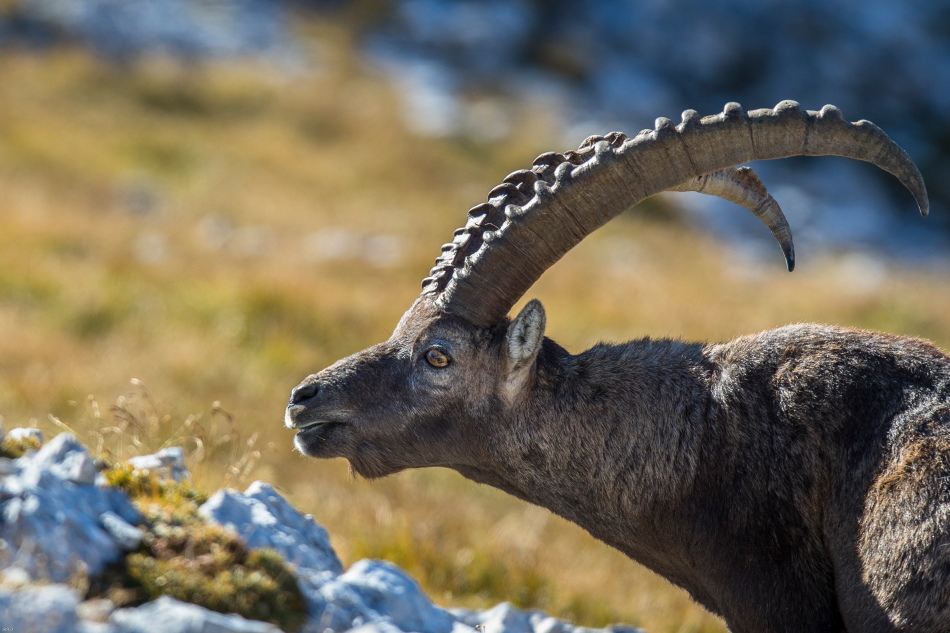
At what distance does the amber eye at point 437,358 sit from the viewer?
5.72 meters

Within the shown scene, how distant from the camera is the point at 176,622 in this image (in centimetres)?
332

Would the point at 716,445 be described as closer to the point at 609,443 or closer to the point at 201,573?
the point at 609,443

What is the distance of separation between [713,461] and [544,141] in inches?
1036

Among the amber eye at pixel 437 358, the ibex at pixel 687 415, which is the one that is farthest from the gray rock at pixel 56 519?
the amber eye at pixel 437 358

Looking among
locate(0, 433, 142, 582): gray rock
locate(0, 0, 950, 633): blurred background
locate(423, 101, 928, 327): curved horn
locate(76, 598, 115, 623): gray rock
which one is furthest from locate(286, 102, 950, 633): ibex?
locate(76, 598, 115, 623): gray rock

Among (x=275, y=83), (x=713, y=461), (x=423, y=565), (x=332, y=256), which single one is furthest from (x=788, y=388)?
(x=275, y=83)

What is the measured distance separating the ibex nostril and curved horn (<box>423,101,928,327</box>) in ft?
3.06

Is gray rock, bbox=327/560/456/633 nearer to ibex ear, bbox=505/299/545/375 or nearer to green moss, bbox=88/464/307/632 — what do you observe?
green moss, bbox=88/464/307/632

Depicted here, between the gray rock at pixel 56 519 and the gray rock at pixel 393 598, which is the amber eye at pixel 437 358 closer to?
the gray rock at pixel 393 598

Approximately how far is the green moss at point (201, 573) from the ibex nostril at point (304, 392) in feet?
4.05

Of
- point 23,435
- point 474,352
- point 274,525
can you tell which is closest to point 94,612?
point 274,525

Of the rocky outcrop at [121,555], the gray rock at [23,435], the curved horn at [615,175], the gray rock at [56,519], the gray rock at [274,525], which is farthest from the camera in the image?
the curved horn at [615,175]

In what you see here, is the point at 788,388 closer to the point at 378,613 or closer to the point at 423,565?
the point at 378,613

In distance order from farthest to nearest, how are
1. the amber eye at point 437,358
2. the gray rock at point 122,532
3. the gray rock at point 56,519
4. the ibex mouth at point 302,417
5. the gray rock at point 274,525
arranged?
the amber eye at point 437,358 → the ibex mouth at point 302,417 → the gray rock at point 274,525 → the gray rock at point 122,532 → the gray rock at point 56,519
